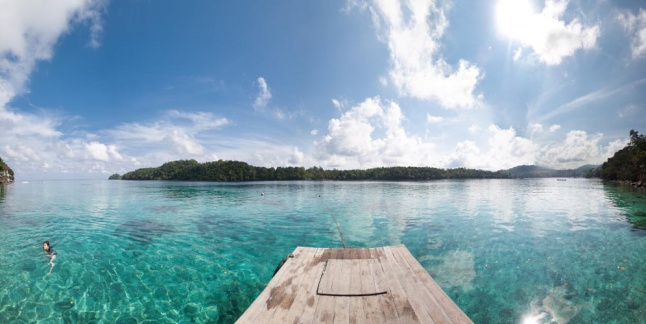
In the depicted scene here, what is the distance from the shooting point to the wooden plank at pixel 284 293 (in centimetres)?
506

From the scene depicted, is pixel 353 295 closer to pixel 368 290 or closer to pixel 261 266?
pixel 368 290

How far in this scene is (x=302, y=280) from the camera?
6.73 metres

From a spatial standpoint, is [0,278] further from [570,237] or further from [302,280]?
[570,237]

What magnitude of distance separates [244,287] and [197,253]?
5.28 meters

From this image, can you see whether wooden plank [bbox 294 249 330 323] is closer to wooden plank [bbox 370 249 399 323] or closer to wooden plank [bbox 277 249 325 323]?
wooden plank [bbox 277 249 325 323]

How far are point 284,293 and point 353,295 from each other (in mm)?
1584

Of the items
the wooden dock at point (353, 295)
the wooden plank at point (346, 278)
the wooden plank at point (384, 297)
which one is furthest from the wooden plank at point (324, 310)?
the wooden plank at point (384, 297)

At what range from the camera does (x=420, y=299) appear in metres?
5.61

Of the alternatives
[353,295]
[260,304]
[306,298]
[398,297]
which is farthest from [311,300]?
[398,297]

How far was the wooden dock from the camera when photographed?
4957mm

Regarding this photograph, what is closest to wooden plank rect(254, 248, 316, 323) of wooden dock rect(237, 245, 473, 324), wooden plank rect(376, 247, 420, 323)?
wooden dock rect(237, 245, 473, 324)

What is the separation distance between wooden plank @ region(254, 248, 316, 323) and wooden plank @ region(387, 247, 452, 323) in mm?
2605

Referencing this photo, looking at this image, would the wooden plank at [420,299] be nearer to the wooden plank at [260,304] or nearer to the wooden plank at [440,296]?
the wooden plank at [440,296]

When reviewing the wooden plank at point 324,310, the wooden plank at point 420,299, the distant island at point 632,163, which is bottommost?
the wooden plank at point 324,310
